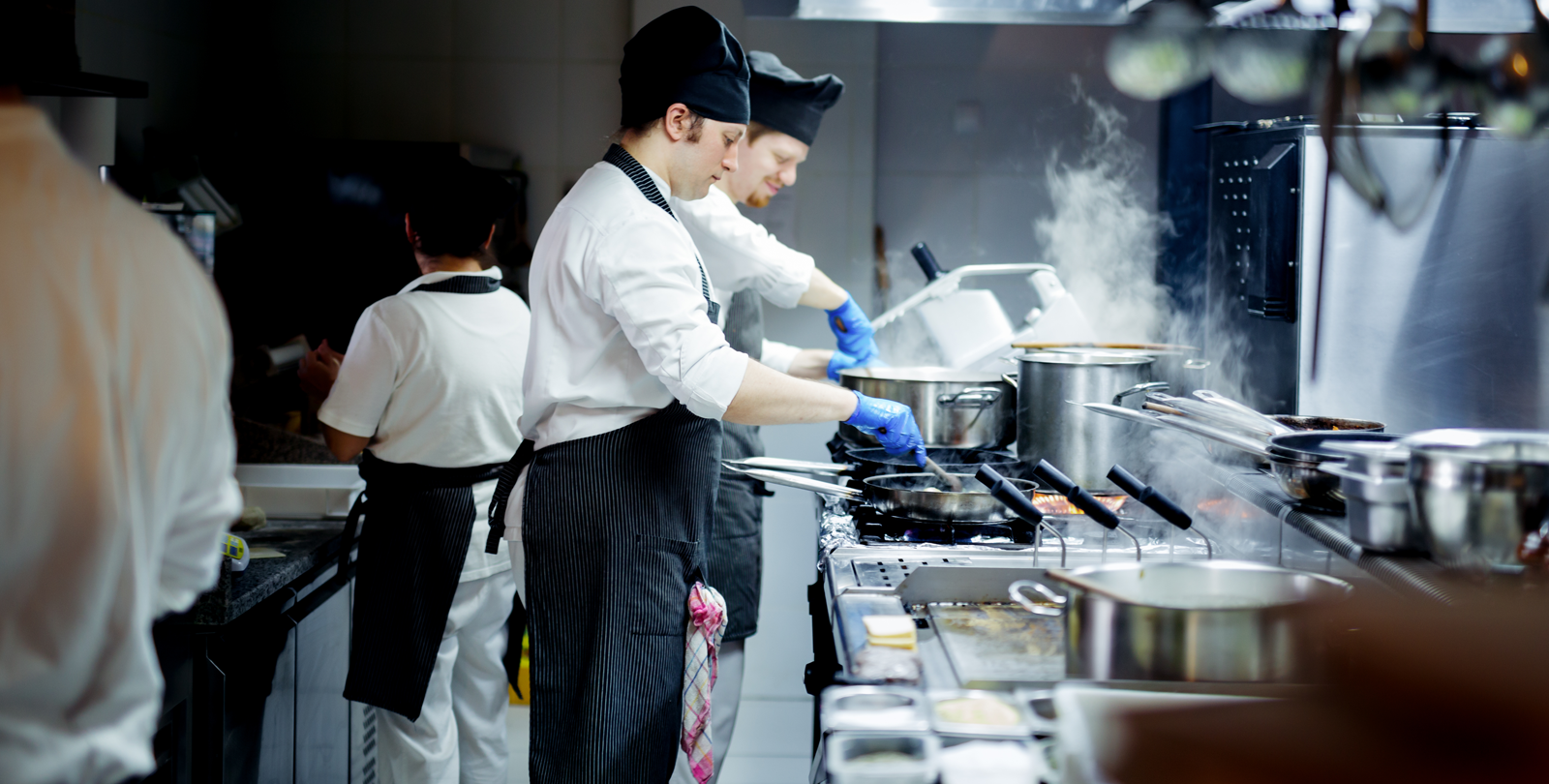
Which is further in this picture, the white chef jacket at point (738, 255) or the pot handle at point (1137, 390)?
the white chef jacket at point (738, 255)

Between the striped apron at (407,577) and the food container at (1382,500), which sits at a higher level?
the food container at (1382,500)

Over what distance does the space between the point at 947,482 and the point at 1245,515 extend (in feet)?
1.95

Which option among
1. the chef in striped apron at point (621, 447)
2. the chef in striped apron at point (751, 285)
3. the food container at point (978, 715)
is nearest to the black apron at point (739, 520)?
the chef in striped apron at point (751, 285)

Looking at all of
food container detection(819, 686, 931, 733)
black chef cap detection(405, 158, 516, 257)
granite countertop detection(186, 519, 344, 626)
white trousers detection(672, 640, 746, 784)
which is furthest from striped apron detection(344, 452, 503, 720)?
food container detection(819, 686, 931, 733)

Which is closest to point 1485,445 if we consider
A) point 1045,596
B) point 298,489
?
point 1045,596

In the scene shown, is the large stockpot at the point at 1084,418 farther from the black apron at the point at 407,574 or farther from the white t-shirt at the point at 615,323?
the black apron at the point at 407,574

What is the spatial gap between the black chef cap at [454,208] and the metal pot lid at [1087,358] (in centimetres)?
125

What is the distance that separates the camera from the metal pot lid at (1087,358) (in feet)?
7.68

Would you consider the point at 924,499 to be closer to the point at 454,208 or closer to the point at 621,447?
the point at 621,447

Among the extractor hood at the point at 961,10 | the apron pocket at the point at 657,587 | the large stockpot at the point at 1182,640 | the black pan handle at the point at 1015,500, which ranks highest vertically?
the extractor hood at the point at 961,10

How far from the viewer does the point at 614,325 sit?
1.97 meters

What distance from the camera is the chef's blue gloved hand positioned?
3115 mm

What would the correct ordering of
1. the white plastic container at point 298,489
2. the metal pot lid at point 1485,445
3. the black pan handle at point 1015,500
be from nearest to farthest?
the metal pot lid at point 1485,445 → the black pan handle at point 1015,500 → the white plastic container at point 298,489

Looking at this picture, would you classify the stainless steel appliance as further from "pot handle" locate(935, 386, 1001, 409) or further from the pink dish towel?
the pink dish towel
